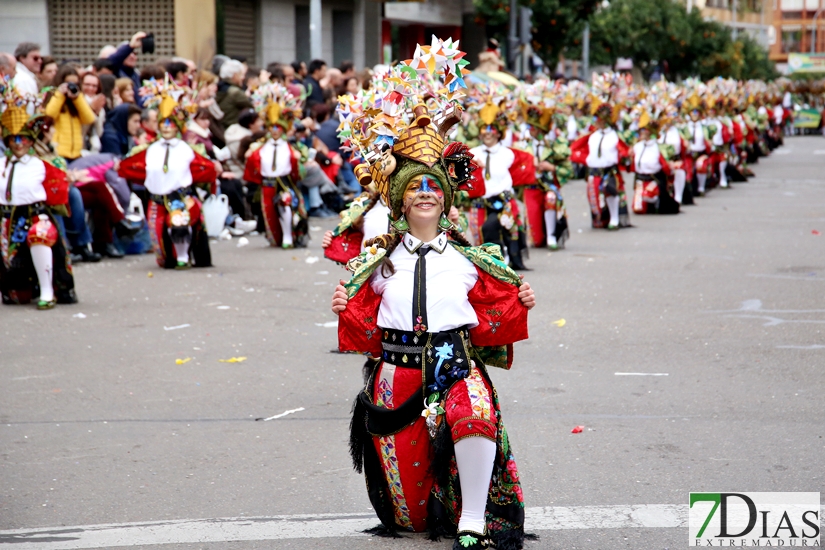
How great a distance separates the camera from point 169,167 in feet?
41.4

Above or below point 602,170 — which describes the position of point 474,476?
below

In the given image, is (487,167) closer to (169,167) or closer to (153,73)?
(169,167)

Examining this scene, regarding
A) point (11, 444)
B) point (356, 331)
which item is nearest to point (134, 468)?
point (11, 444)

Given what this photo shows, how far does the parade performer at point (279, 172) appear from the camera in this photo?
14.4 m

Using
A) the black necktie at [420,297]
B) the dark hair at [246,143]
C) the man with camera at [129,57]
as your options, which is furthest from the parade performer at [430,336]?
the man with camera at [129,57]

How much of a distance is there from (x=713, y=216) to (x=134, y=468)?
14403mm

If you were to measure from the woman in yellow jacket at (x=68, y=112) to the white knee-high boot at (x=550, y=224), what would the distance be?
217 inches

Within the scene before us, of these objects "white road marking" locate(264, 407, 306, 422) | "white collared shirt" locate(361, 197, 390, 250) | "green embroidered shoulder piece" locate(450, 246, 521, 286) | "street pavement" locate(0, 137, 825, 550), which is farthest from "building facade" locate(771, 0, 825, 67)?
"green embroidered shoulder piece" locate(450, 246, 521, 286)

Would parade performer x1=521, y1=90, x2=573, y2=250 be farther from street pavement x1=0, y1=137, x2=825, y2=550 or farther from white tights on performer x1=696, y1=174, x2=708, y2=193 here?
white tights on performer x1=696, y1=174, x2=708, y2=193

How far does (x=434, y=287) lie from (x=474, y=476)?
2.45ft

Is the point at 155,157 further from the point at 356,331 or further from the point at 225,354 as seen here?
the point at 356,331

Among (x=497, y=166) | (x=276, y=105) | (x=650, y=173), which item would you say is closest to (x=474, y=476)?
(x=497, y=166)

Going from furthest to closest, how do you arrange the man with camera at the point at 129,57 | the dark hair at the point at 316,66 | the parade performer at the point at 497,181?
the dark hair at the point at 316,66 → the man with camera at the point at 129,57 → the parade performer at the point at 497,181

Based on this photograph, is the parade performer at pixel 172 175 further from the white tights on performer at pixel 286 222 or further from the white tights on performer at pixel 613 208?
the white tights on performer at pixel 613 208
